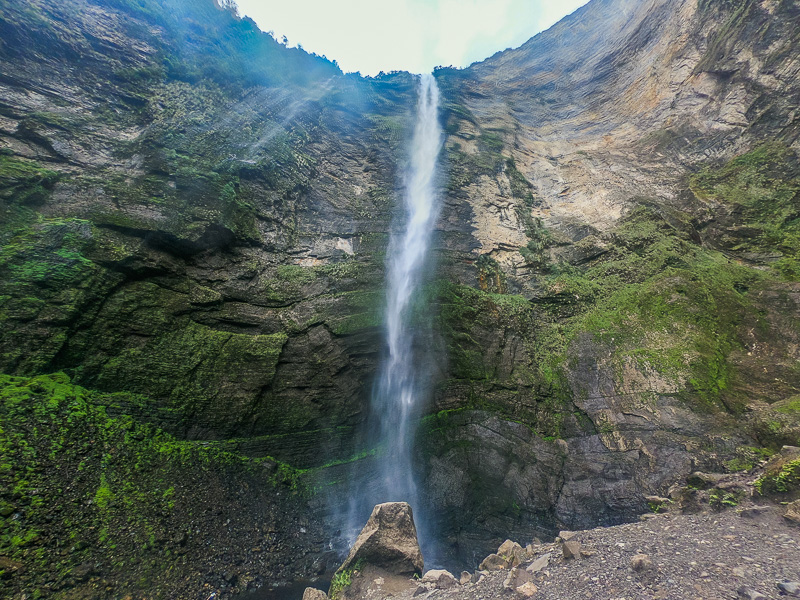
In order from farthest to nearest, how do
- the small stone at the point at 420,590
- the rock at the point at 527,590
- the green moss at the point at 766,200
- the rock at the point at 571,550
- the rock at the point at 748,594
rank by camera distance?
the green moss at the point at 766,200, the small stone at the point at 420,590, the rock at the point at 571,550, the rock at the point at 527,590, the rock at the point at 748,594

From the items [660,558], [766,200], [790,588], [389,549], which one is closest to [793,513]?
[660,558]

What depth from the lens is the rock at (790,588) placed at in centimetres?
334

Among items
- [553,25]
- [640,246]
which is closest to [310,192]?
[640,246]

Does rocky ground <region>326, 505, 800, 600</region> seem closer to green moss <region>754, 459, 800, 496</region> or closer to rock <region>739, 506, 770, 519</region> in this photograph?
rock <region>739, 506, 770, 519</region>

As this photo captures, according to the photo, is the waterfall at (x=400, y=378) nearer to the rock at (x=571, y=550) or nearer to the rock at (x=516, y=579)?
the rock at (x=516, y=579)

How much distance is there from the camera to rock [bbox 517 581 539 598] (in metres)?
4.57

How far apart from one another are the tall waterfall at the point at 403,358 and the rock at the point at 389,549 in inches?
91.7

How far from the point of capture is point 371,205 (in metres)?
13.0

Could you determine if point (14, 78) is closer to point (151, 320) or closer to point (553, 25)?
point (151, 320)

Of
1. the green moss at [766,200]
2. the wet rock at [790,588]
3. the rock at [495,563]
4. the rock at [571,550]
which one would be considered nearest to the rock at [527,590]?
the rock at [571,550]

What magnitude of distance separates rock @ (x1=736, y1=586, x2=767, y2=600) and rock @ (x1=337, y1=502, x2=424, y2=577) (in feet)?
15.0

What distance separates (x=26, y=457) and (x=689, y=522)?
33.6 ft

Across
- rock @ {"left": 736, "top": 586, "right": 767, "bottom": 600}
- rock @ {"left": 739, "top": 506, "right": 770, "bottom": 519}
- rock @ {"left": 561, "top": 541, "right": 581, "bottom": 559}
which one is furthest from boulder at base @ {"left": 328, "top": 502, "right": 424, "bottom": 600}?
rock @ {"left": 739, "top": 506, "right": 770, "bottom": 519}

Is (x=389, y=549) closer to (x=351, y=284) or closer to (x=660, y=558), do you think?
(x=660, y=558)
